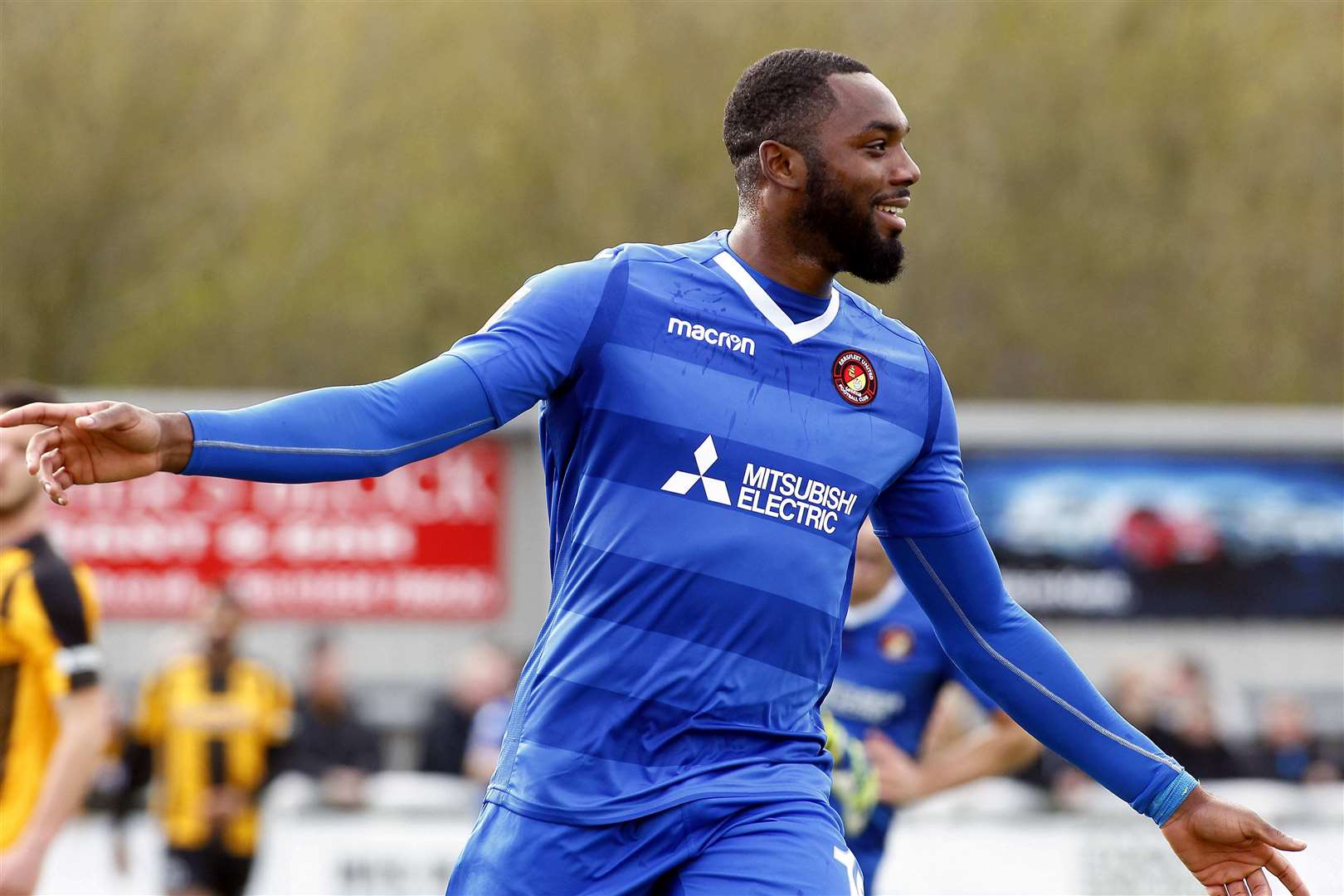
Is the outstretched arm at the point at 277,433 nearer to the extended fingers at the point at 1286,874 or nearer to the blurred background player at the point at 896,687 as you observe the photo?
the extended fingers at the point at 1286,874

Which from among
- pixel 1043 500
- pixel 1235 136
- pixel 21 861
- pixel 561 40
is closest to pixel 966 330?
pixel 1235 136

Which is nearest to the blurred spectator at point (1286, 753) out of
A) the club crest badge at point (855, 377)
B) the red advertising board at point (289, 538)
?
the red advertising board at point (289, 538)

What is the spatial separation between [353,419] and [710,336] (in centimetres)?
82

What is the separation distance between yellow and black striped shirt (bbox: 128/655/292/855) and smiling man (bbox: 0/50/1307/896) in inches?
294

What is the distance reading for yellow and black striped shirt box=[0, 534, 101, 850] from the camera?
5.91 m

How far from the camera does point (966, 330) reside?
29641mm

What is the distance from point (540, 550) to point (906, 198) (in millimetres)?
13187

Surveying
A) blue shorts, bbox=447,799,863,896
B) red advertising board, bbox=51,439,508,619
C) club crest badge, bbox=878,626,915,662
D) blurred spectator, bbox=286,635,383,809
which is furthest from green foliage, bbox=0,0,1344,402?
blue shorts, bbox=447,799,863,896

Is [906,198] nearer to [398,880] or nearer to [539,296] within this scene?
[539,296]

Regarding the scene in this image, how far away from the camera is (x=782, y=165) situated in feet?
13.1

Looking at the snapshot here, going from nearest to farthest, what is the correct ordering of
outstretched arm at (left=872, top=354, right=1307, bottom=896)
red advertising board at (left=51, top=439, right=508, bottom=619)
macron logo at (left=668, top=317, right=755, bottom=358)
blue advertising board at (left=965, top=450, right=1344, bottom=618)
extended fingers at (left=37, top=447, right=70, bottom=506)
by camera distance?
extended fingers at (left=37, top=447, right=70, bottom=506) < macron logo at (left=668, top=317, right=755, bottom=358) < outstretched arm at (left=872, top=354, right=1307, bottom=896) < red advertising board at (left=51, top=439, right=508, bottom=619) < blue advertising board at (left=965, top=450, right=1344, bottom=618)

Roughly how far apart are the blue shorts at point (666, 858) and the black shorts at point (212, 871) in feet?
24.4

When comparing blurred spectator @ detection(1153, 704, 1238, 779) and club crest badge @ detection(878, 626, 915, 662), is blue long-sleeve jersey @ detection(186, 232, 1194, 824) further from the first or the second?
blurred spectator @ detection(1153, 704, 1238, 779)

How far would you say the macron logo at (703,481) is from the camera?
12.2ft
